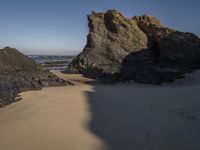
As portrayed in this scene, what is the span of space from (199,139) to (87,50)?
13.9 m

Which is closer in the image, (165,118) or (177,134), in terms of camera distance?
(177,134)

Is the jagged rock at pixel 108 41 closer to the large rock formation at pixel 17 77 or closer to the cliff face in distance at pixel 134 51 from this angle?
the cliff face in distance at pixel 134 51

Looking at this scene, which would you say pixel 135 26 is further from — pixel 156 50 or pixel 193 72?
pixel 193 72

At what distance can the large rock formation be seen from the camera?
9720mm

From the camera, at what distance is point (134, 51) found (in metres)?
18.0

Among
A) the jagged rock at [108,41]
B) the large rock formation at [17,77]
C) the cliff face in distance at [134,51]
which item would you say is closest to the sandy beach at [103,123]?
the large rock formation at [17,77]

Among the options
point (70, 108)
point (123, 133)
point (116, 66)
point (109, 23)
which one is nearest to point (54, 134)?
point (123, 133)

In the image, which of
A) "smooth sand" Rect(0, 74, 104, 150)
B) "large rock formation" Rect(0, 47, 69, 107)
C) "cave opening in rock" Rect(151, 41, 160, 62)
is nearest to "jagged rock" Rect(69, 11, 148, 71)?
"cave opening in rock" Rect(151, 41, 160, 62)

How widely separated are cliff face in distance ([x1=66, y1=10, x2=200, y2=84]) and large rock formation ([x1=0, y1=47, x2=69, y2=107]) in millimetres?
3492

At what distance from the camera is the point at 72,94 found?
379 inches

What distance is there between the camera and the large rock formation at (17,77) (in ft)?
31.9

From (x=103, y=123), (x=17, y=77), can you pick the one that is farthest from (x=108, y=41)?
(x=103, y=123)

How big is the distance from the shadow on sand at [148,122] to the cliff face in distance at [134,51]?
622 centimetres

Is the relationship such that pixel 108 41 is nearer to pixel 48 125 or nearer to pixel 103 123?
pixel 103 123
